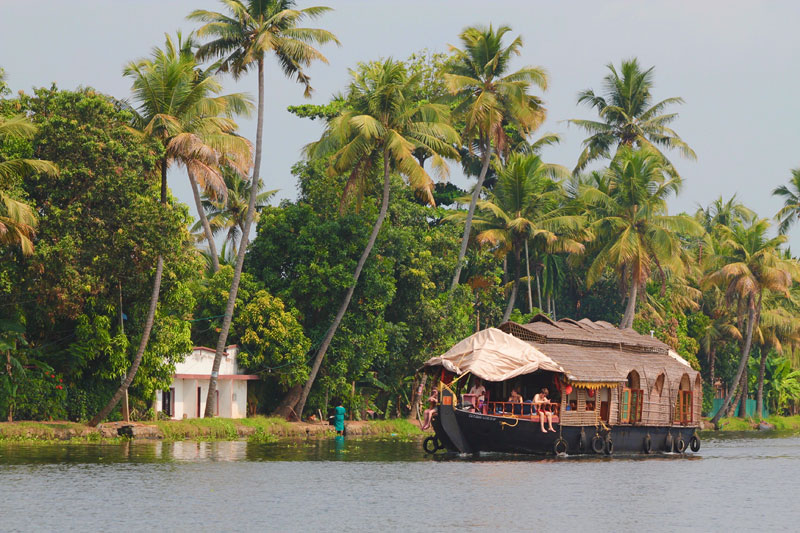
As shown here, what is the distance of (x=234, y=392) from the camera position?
145 ft

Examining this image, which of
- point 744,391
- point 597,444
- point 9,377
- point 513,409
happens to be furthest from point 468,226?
point 744,391

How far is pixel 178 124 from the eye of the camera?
37.1 metres

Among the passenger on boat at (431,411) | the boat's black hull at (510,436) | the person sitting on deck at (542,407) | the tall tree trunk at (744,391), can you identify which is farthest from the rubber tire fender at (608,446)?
the tall tree trunk at (744,391)

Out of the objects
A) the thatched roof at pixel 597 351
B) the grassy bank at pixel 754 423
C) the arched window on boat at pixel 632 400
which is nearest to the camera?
the thatched roof at pixel 597 351

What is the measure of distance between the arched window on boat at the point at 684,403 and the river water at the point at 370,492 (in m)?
5.73

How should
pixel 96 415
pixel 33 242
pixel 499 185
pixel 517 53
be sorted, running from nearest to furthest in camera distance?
pixel 33 242
pixel 96 415
pixel 517 53
pixel 499 185

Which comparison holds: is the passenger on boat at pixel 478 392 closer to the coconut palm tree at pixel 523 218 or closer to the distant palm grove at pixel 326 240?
the distant palm grove at pixel 326 240

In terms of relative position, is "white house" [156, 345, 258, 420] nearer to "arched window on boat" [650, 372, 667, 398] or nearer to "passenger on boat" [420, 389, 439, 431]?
"passenger on boat" [420, 389, 439, 431]

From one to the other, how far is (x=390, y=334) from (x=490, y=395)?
44.4 feet

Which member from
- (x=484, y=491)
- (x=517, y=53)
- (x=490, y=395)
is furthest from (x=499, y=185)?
(x=484, y=491)

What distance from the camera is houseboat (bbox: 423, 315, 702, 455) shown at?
30.4m

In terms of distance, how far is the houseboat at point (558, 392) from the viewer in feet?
99.7

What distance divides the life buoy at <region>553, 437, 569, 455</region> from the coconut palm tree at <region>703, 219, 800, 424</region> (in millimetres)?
31260

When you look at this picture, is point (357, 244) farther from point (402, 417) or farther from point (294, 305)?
point (402, 417)
